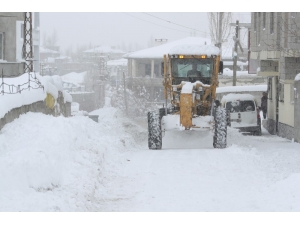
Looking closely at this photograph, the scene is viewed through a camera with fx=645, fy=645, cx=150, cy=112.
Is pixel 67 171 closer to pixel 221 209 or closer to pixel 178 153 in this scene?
pixel 221 209

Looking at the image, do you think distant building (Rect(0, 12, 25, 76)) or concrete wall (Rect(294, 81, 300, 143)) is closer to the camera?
concrete wall (Rect(294, 81, 300, 143))

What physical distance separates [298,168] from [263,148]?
5677 millimetres

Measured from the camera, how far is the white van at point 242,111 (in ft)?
88.9

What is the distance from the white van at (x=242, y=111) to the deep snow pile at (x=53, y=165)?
10.6m

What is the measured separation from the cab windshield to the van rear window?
24.3ft

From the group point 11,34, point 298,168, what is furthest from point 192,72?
point 11,34

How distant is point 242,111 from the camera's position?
2731cm

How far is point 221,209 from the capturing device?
975 centimetres

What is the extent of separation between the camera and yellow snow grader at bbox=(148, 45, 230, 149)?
61.7 ft

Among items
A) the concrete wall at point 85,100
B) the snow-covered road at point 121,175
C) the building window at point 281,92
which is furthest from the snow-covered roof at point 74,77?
the snow-covered road at point 121,175

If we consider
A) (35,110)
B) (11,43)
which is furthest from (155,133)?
(11,43)

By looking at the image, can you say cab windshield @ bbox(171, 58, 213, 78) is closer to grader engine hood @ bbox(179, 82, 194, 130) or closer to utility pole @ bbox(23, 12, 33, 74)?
grader engine hood @ bbox(179, 82, 194, 130)

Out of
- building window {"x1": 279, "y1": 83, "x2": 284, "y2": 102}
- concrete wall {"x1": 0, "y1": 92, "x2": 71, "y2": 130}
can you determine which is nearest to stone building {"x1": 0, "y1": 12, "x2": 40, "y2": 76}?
concrete wall {"x1": 0, "y1": 92, "x2": 71, "y2": 130}

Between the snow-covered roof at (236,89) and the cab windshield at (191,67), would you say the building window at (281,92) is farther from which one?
the cab windshield at (191,67)
